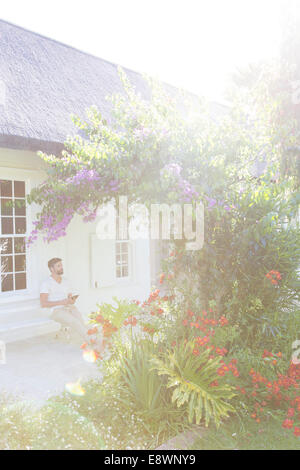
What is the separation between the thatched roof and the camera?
252 inches

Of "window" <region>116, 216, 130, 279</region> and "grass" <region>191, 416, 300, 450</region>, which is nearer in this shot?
"grass" <region>191, 416, 300, 450</region>

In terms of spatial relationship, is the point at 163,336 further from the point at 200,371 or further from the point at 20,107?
the point at 20,107

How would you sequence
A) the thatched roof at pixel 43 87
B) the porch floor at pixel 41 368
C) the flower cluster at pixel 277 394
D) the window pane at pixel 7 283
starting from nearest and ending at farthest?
the flower cluster at pixel 277 394
the porch floor at pixel 41 368
the thatched roof at pixel 43 87
the window pane at pixel 7 283

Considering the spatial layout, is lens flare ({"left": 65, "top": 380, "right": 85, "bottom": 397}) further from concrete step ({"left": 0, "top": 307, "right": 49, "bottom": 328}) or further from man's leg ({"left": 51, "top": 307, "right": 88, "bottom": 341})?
concrete step ({"left": 0, "top": 307, "right": 49, "bottom": 328})

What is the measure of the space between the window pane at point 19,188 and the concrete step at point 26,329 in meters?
2.04

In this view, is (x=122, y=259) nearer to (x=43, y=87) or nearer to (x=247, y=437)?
(x=43, y=87)

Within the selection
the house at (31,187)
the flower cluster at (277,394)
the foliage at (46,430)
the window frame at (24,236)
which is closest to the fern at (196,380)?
the flower cluster at (277,394)

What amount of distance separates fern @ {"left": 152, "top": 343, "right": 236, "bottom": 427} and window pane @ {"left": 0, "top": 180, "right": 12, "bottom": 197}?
13.7 feet

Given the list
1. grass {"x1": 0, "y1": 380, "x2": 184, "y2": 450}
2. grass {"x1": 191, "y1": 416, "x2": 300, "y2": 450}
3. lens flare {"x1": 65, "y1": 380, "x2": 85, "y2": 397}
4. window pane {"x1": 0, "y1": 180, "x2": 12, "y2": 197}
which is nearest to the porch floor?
lens flare {"x1": 65, "y1": 380, "x2": 85, "y2": 397}

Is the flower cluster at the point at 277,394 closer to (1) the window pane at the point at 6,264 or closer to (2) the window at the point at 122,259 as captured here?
(1) the window pane at the point at 6,264

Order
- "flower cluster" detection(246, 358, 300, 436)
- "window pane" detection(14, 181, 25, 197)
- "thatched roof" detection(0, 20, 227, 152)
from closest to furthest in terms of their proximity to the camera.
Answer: "flower cluster" detection(246, 358, 300, 436) → "thatched roof" detection(0, 20, 227, 152) → "window pane" detection(14, 181, 25, 197)

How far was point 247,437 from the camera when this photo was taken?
3363mm

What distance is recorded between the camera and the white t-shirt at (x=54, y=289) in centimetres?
621
